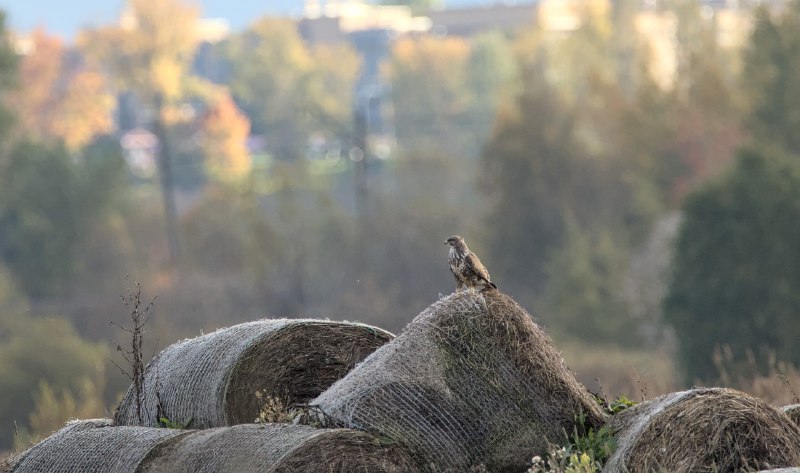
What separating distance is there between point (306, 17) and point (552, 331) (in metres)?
106

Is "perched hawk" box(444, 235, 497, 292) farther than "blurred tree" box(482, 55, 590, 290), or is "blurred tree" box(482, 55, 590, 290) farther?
"blurred tree" box(482, 55, 590, 290)

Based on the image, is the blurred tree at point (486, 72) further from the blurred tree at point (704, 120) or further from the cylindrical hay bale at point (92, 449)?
the cylindrical hay bale at point (92, 449)

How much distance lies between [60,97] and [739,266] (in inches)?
2835

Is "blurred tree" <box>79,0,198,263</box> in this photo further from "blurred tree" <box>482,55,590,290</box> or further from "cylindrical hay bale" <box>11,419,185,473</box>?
"cylindrical hay bale" <box>11,419,185,473</box>

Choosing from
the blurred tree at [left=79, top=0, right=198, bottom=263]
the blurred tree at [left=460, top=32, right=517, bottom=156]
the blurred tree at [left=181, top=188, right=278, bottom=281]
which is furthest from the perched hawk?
the blurred tree at [left=460, top=32, right=517, bottom=156]

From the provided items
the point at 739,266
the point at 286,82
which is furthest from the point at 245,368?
the point at 286,82

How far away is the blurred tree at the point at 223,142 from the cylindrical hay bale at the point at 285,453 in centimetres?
8344

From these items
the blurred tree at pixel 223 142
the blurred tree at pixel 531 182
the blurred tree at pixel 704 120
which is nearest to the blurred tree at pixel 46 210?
the blurred tree at pixel 531 182

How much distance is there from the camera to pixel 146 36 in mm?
96562

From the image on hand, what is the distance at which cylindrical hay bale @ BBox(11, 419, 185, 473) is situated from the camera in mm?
9055

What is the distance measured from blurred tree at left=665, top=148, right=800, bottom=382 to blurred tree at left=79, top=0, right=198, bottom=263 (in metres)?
60.4

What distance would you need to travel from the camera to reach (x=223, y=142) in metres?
98.6

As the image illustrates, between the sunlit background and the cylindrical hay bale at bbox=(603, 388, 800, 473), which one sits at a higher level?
the cylindrical hay bale at bbox=(603, 388, 800, 473)

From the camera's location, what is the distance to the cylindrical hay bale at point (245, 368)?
32.9 ft
